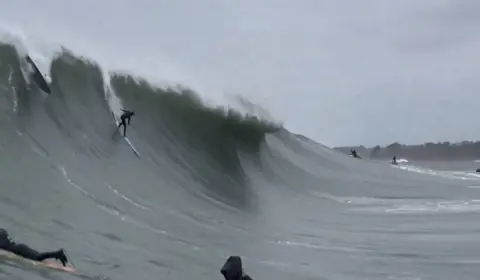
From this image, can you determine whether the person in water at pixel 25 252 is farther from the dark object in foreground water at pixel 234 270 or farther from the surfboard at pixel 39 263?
the dark object in foreground water at pixel 234 270

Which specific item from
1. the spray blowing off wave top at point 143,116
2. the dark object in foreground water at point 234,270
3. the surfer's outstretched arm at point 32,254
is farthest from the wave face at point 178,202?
the dark object in foreground water at point 234,270

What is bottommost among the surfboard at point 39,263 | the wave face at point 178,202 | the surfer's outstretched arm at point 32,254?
the surfboard at point 39,263

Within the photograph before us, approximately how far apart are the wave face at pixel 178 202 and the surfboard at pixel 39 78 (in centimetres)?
25

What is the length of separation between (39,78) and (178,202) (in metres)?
4.19

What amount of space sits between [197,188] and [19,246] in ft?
22.9

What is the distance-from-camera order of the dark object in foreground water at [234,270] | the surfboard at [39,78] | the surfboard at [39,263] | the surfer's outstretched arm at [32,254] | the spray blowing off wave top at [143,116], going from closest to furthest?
the dark object in foreground water at [234,270] → the surfboard at [39,263] → the surfer's outstretched arm at [32,254] → the spray blowing off wave top at [143,116] → the surfboard at [39,78]

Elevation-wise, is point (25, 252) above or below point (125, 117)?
below

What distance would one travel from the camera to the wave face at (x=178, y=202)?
8.10 meters

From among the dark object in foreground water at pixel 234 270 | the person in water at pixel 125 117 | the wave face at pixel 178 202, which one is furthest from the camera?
the person in water at pixel 125 117

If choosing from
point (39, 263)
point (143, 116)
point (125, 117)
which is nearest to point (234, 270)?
point (39, 263)

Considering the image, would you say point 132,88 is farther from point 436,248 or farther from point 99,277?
point 99,277

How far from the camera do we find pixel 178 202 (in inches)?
458

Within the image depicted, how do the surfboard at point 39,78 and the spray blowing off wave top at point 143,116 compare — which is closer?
the spray blowing off wave top at point 143,116

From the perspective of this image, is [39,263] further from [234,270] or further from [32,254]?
[234,270]
